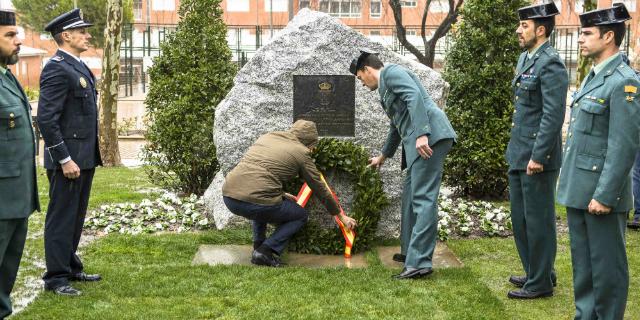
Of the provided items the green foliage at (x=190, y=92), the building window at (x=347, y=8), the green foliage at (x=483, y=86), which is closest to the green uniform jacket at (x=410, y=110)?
the green foliage at (x=483, y=86)

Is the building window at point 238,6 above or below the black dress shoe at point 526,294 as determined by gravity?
above

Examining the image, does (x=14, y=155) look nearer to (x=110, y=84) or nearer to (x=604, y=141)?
(x=604, y=141)

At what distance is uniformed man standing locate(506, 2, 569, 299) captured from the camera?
6.21 m

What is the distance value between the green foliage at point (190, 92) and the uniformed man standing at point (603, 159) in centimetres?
656

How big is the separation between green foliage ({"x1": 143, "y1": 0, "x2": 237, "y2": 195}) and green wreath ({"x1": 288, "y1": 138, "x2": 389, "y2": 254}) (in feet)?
10.6

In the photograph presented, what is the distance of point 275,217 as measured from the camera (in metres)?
7.46

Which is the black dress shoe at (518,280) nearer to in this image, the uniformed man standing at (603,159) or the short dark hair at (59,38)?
the uniformed man standing at (603,159)

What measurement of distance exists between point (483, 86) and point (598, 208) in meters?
5.76

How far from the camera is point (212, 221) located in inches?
365

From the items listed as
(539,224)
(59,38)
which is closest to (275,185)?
(59,38)

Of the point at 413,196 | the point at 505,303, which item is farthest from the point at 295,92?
the point at 505,303

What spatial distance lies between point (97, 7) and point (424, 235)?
4396 centimetres

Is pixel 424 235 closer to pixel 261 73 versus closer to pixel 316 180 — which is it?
pixel 316 180

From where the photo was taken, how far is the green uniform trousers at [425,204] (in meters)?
6.90
